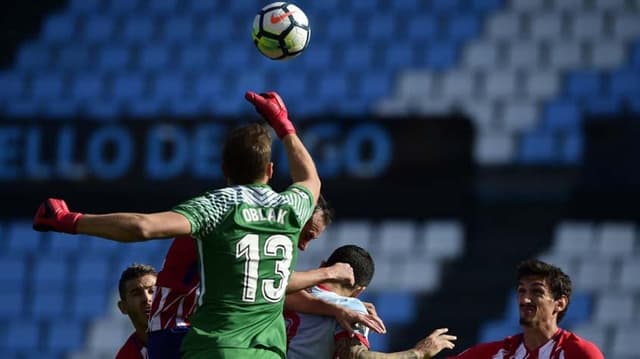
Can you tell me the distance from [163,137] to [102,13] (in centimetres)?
180

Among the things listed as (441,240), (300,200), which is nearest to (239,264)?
(300,200)

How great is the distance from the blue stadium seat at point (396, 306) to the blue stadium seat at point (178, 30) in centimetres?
370

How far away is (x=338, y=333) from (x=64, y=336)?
8231 millimetres

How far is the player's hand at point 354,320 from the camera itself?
4.79 metres

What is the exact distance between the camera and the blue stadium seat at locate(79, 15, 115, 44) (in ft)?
46.1

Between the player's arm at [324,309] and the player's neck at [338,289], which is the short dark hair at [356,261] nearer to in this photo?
the player's neck at [338,289]

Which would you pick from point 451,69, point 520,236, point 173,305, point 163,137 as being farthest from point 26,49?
Result: point 173,305

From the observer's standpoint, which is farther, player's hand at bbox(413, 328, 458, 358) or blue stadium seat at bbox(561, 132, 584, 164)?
blue stadium seat at bbox(561, 132, 584, 164)

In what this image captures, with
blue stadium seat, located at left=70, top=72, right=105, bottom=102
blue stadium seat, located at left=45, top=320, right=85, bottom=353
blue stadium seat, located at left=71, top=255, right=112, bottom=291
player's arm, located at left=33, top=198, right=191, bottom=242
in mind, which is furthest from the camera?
blue stadium seat, located at left=70, top=72, right=105, bottom=102

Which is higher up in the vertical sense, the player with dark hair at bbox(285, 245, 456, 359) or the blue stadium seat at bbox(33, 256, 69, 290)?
the player with dark hair at bbox(285, 245, 456, 359)

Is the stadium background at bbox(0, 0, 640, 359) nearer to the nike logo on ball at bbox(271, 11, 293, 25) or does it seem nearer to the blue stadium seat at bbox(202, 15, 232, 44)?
the blue stadium seat at bbox(202, 15, 232, 44)

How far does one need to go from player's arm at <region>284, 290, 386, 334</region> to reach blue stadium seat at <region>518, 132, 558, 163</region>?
25.3ft

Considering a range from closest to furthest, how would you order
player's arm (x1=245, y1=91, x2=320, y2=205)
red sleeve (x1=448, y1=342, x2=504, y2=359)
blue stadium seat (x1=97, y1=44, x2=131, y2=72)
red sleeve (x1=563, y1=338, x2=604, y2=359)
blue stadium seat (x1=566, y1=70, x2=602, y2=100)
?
player's arm (x1=245, y1=91, x2=320, y2=205), red sleeve (x1=563, y1=338, x2=604, y2=359), red sleeve (x1=448, y1=342, x2=504, y2=359), blue stadium seat (x1=566, y1=70, x2=602, y2=100), blue stadium seat (x1=97, y1=44, x2=131, y2=72)

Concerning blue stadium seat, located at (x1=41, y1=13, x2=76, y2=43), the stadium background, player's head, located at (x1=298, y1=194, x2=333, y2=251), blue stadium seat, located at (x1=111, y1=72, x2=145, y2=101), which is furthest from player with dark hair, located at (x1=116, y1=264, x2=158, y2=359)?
blue stadium seat, located at (x1=41, y1=13, x2=76, y2=43)
